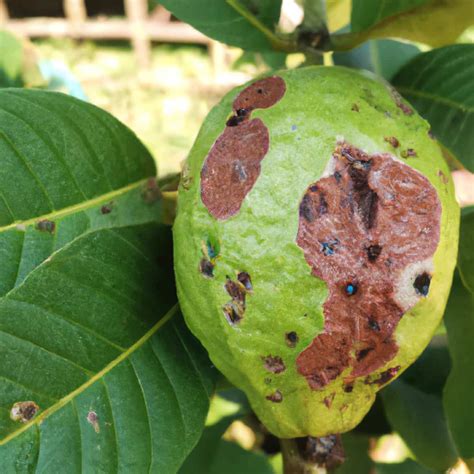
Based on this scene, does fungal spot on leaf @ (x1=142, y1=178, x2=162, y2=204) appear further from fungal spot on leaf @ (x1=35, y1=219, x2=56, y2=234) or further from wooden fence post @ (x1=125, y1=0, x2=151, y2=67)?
wooden fence post @ (x1=125, y1=0, x2=151, y2=67)

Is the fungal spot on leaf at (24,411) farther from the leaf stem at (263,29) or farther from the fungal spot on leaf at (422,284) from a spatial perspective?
the leaf stem at (263,29)

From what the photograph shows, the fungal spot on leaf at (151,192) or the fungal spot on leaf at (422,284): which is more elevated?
the fungal spot on leaf at (422,284)

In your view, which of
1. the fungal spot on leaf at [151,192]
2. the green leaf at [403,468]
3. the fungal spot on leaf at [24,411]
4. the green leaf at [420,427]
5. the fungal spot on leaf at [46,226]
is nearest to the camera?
the fungal spot on leaf at [24,411]

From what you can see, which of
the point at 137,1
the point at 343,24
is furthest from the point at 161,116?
the point at 343,24

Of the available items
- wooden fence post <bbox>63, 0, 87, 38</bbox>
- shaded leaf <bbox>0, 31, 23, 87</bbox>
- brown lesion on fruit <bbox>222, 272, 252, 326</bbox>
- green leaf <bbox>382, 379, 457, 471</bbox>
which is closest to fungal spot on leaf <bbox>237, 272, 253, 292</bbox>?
brown lesion on fruit <bbox>222, 272, 252, 326</bbox>

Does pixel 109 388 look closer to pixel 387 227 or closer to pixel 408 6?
pixel 387 227

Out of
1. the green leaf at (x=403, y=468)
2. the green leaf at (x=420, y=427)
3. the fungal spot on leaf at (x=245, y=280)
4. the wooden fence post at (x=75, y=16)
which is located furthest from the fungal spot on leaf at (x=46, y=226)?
the wooden fence post at (x=75, y=16)

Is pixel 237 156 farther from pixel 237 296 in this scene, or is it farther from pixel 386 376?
pixel 386 376

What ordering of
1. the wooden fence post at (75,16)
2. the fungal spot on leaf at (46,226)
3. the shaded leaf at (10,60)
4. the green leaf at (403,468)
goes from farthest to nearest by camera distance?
1. the wooden fence post at (75,16)
2. the shaded leaf at (10,60)
3. the green leaf at (403,468)
4. the fungal spot on leaf at (46,226)
